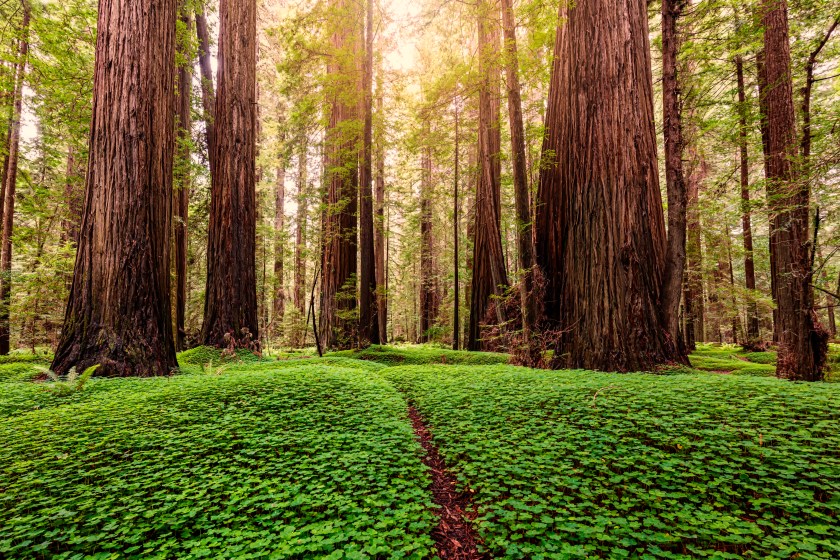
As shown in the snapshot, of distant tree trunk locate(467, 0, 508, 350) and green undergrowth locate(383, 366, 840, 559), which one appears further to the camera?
distant tree trunk locate(467, 0, 508, 350)

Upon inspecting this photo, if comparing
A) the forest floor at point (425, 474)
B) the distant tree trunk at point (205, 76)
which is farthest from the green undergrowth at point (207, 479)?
the distant tree trunk at point (205, 76)

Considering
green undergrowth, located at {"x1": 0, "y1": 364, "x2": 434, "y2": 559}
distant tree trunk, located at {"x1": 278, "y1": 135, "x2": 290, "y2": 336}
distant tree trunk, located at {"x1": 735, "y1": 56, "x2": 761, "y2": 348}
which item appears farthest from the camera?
distant tree trunk, located at {"x1": 278, "y1": 135, "x2": 290, "y2": 336}

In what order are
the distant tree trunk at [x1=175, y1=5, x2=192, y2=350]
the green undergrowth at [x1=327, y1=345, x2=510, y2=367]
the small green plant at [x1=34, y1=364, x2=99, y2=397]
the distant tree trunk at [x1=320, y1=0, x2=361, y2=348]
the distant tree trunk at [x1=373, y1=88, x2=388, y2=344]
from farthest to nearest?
the distant tree trunk at [x1=373, y1=88, x2=388, y2=344]
the distant tree trunk at [x1=320, y1=0, x2=361, y2=348]
the distant tree trunk at [x1=175, y1=5, x2=192, y2=350]
the green undergrowth at [x1=327, y1=345, x2=510, y2=367]
the small green plant at [x1=34, y1=364, x2=99, y2=397]

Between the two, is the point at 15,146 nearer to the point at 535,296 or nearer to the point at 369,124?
the point at 369,124

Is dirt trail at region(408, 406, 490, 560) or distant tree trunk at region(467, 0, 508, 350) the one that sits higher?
distant tree trunk at region(467, 0, 508, 350)

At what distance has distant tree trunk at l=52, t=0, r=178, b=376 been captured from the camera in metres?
4.52

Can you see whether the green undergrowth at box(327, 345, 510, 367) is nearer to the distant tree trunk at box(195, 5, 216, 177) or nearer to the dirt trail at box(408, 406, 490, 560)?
the dirt trail at box(408, 406, 490, 560)

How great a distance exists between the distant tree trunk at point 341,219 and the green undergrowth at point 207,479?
263 inches

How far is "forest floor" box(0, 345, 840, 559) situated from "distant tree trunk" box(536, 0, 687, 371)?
4.54 feet

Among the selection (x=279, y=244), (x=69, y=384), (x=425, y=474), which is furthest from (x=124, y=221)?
(x=279, y=244)

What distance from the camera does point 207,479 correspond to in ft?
7.04

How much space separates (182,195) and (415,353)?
25.0 feet

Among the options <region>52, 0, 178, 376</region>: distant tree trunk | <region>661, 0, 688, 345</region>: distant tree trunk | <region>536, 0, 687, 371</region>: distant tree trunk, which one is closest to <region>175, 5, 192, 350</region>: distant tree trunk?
<region>52, 0, 178, 376</region>: distant tree trunk

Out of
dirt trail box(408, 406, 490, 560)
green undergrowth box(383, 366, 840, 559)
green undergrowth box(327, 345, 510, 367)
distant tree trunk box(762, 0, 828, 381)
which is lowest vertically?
green undergrowth box(327, 345, 510, 367)
